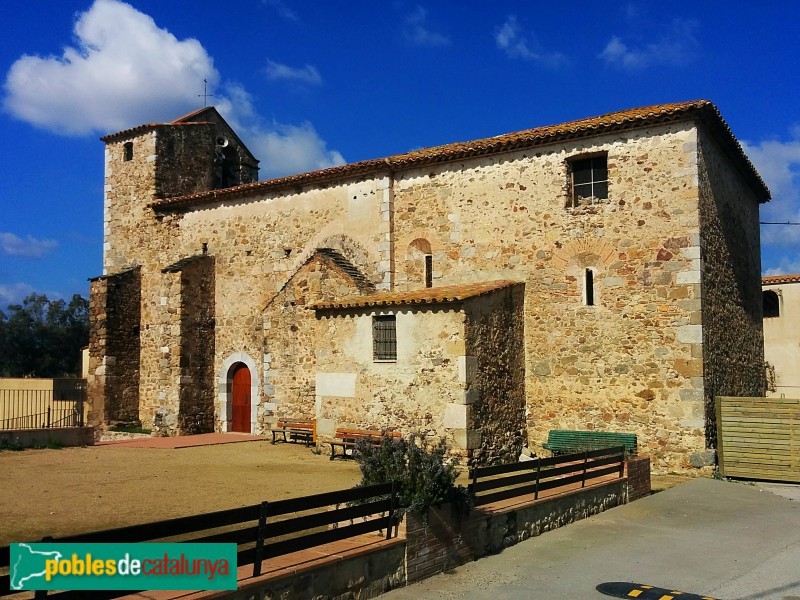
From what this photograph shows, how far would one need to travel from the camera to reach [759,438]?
1380cm

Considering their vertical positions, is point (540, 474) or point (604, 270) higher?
point (604, 270)

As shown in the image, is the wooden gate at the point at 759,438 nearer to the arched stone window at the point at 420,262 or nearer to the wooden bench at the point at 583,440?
the wooden bench at the point at 583,440

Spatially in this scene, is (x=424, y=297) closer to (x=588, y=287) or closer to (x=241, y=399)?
(x=588, y=287)

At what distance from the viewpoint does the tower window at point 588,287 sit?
1552 centimetres

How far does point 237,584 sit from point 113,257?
20304mm

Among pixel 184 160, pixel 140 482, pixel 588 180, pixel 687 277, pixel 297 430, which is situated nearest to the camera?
pixel 140 482

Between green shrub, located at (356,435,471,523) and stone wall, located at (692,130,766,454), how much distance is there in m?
8.13

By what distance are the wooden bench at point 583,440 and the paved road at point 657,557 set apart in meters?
2.59

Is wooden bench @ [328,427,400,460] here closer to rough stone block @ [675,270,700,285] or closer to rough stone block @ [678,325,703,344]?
rough stone block @ [678,325,703,344]

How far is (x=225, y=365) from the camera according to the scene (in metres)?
21.3

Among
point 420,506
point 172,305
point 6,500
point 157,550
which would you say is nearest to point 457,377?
point 420,506

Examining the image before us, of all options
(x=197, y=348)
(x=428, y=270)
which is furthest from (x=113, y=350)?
(x=428, y=270)

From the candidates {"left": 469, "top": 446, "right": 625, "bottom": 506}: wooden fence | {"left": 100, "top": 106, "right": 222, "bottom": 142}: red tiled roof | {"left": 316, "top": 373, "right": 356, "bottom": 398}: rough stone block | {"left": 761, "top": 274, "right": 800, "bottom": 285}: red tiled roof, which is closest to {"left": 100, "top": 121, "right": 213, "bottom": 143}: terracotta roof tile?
{"left": 100, "top": 106, "right": 222, "bottom": 142}: red tiled roof

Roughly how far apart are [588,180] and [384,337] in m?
5.90
